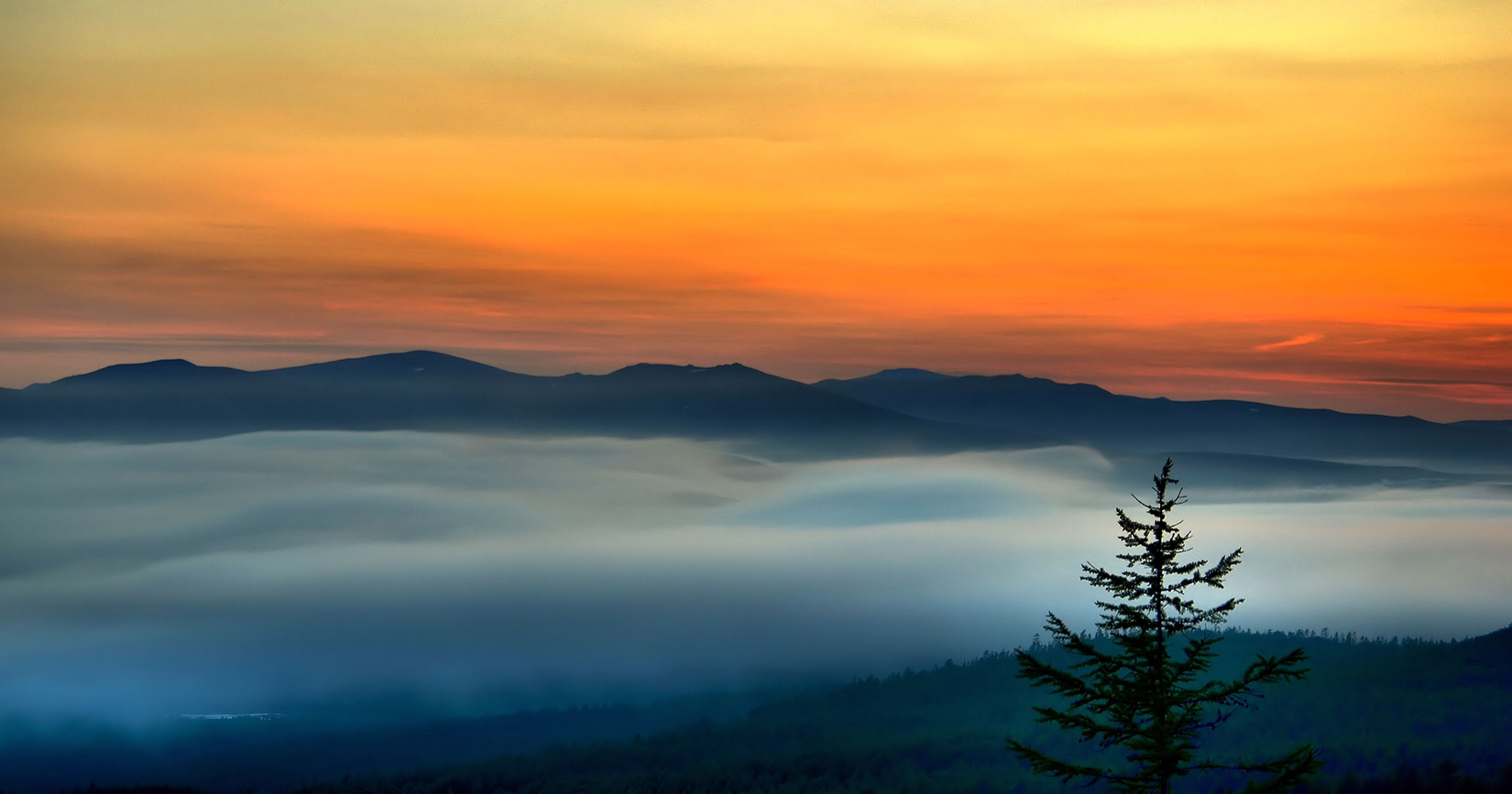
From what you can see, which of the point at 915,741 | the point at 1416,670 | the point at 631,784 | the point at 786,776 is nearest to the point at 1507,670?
the point at 1416,670

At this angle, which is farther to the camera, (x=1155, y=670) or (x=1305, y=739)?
(x=1305, y=739)

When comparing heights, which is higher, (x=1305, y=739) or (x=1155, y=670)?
(x=1155, y=670)

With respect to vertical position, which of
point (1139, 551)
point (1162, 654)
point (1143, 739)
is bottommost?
point (1143, 739)

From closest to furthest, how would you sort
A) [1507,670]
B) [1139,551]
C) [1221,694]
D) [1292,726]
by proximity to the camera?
[1221,694], [1139,551], [1292,726], [1507,670]

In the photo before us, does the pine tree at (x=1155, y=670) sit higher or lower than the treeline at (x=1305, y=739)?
higher

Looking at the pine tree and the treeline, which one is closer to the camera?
the pine tree

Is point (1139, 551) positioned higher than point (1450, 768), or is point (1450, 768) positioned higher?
Result: point (1139, 551)

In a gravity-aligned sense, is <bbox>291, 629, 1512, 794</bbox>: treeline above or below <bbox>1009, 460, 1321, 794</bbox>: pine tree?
below

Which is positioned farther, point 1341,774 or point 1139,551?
point 1341,774

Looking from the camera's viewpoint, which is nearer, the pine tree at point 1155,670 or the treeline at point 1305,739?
the pine tree at point 1155,670

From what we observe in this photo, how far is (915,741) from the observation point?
200m

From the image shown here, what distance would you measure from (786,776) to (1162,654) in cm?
17887

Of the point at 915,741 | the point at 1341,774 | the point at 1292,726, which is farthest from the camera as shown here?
the point at 915,741

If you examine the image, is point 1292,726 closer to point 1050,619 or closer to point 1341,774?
point 1341,774
